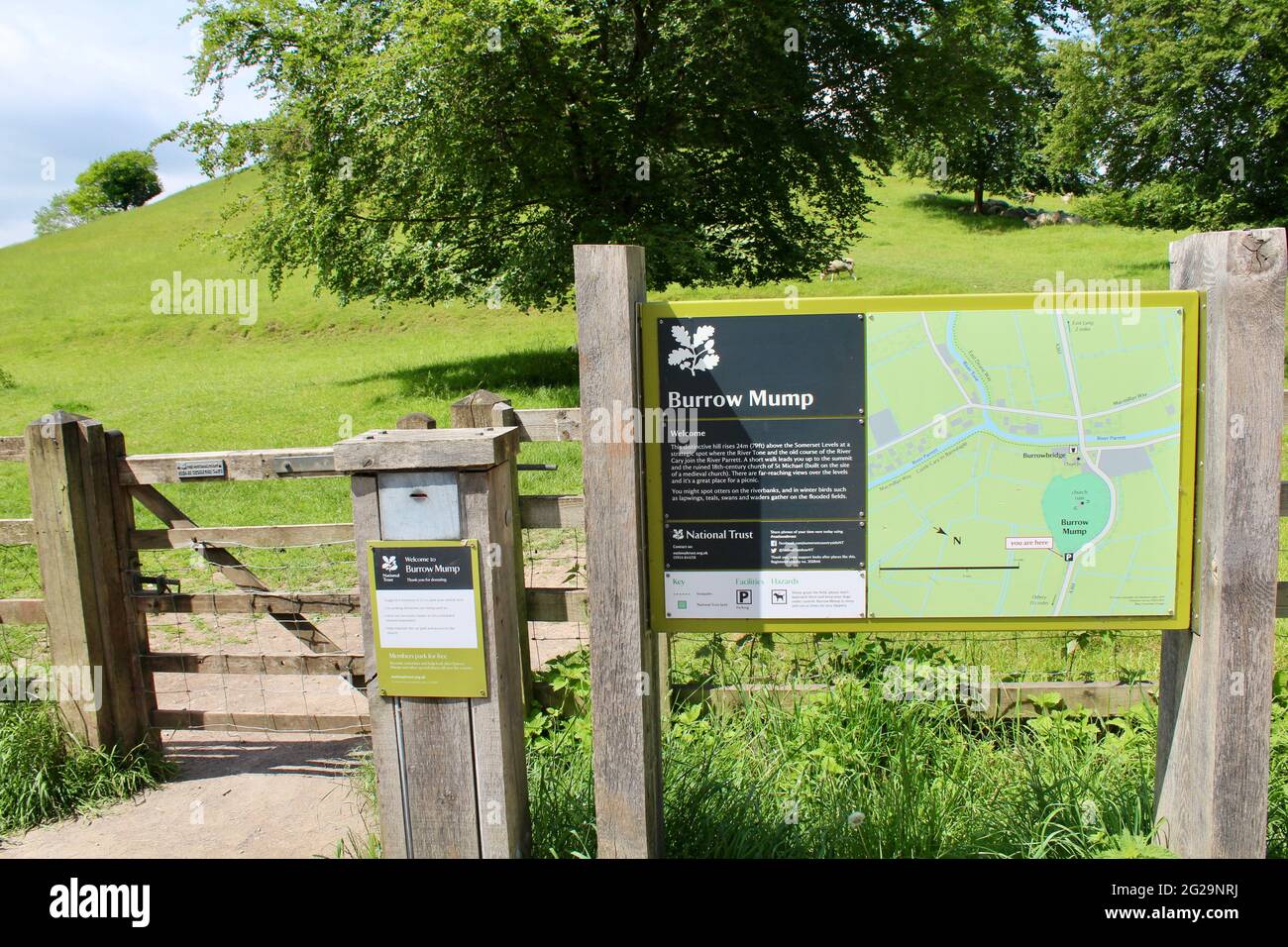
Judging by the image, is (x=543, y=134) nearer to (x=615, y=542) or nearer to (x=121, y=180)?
(x=615, y=542)

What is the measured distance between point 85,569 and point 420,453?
115 inches

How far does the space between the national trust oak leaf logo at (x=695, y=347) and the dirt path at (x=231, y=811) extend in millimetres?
2569

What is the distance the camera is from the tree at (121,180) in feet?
331

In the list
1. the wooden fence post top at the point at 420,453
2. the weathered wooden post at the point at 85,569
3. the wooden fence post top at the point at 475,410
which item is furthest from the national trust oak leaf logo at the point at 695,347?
the weathered wooden post at the point at 85,569

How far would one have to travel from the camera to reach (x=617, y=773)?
9.63 feet

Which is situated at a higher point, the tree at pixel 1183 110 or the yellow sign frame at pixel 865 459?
the tree at pixel 1183 110

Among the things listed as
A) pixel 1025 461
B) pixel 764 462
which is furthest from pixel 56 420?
pixel 1025 461

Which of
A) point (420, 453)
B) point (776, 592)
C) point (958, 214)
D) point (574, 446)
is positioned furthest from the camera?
point (958, 214)

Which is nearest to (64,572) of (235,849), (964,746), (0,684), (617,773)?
(0,684)

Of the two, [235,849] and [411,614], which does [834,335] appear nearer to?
[411,614]

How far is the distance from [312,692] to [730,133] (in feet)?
49.9

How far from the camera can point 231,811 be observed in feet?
15.1

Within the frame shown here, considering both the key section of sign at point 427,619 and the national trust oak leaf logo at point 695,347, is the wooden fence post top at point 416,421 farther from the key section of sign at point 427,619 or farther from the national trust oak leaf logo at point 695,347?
the national trust oak leaf logo at point 695,347

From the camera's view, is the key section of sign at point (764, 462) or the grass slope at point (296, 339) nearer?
the key section of sign at point (764, 462)
